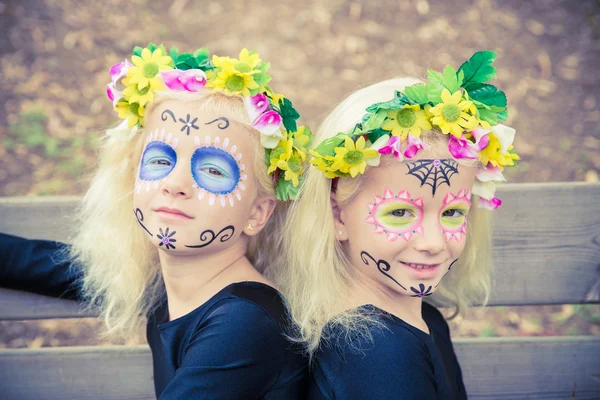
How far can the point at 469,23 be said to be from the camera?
4.95 meters

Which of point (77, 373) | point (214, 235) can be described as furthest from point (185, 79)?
point (77, 373)

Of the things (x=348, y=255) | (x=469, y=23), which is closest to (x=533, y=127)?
(x=469, y=23)

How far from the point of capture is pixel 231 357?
5.87 feet

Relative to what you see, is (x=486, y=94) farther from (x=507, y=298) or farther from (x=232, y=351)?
(x=232, y=351)

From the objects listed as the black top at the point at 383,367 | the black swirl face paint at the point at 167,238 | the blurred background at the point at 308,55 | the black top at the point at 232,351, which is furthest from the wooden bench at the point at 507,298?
the blurred background at the point at 308,55

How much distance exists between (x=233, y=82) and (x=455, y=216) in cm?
76

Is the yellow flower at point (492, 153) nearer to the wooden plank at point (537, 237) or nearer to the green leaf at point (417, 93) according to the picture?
the green leaf at point (417, 93)

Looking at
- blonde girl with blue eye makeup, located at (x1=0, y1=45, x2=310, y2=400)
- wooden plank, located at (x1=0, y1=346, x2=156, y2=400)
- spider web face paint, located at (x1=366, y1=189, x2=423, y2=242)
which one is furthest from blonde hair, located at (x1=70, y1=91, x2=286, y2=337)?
spider web face paint, located at (x1=366, y1=189, x2=423, y2=242)

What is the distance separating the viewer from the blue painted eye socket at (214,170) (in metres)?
1.87

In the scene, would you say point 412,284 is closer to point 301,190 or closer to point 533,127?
point 301,190

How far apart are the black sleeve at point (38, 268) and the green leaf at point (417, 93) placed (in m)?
1.34

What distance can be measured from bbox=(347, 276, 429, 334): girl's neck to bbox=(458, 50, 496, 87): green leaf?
664 millimetres

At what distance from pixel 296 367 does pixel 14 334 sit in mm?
2040

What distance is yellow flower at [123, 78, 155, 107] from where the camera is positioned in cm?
193
